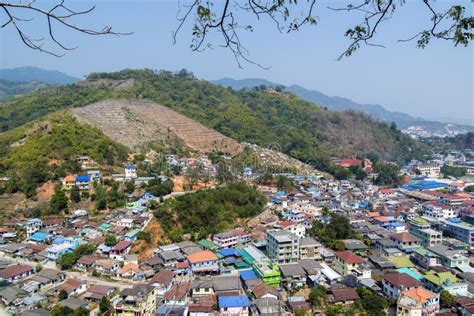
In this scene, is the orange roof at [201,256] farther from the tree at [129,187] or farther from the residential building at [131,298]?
the tree at [129,187]

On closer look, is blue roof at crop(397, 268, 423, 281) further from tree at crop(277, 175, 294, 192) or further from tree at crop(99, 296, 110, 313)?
tree at crop(277, 175, 294, 192)

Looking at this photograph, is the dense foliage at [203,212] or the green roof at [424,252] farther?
the dense foliage at [203,212]

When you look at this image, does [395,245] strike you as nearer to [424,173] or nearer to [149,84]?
[424,173]

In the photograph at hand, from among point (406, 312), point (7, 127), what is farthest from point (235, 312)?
point (7, 127)

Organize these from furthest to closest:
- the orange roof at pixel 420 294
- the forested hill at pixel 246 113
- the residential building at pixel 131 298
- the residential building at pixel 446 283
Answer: the forested hill at pixel 246 113 → the residential building at pixel 446 283 → the orange roof at pixel 420 294 → the residential building at pixel 131 298

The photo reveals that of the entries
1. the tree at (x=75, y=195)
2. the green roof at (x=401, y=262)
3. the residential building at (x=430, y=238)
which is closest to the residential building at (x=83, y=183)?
the tree at (x=75, y=195)

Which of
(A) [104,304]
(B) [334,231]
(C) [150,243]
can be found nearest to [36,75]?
(C) [150,243]
